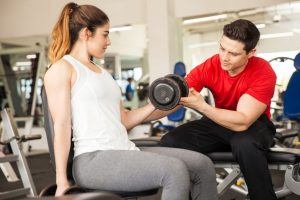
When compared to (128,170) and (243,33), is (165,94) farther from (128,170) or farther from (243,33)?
(243,33)

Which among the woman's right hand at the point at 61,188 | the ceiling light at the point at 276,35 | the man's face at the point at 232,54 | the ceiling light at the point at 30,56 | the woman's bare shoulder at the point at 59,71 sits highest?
the woman's bare shoulder at the point at 59,71

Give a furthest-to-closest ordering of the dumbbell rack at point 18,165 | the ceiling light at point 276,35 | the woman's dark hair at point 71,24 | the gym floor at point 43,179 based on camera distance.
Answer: the ceiling light at point 276,35 < the gym floor at point 43,179 < the dumbbell rack at point 18,165 < the woman's dark hair at point 71,24

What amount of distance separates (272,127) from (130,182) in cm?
96

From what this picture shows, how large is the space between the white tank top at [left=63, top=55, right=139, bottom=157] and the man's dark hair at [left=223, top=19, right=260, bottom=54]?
0.75 metres

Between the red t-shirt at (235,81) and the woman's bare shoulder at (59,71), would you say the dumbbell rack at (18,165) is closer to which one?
the red t-shirt at (235,81)

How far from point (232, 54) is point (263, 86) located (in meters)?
0.20

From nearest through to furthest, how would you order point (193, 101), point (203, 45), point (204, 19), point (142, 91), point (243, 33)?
1. point (193, 101)
2. point (243, 33)
3. point (142, 91)
4. point (204, 19)
5. point (203, 45)

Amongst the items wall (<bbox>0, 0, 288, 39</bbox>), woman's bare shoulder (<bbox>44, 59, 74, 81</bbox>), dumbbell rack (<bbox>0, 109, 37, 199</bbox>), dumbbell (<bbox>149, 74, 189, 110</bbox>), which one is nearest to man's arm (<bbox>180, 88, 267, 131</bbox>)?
dumbbell (<bbox>149, 74, 189, 110</bbox>)

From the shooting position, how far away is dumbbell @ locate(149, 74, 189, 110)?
162 centimetres

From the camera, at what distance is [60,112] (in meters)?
1.38

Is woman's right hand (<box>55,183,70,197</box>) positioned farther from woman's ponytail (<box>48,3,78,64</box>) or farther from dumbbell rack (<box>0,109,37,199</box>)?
dumbbell rack (<box>0,109,37,199</box>)

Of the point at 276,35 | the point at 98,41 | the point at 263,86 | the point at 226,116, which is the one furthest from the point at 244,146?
the point at 276,35

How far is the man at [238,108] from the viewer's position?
1.80 m

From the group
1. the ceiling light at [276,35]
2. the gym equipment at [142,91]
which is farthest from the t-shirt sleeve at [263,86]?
the gym equipment at [142,91]
